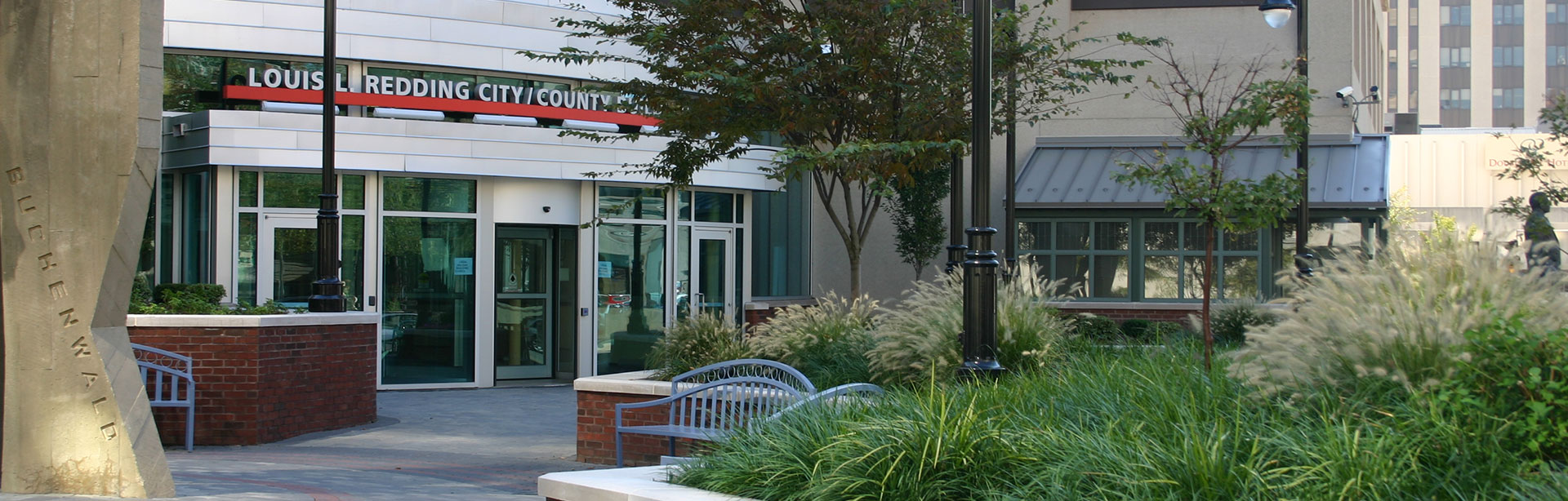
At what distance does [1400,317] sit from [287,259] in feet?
48.6

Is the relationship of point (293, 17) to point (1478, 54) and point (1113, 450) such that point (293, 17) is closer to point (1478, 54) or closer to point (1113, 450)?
point (1113, 450)

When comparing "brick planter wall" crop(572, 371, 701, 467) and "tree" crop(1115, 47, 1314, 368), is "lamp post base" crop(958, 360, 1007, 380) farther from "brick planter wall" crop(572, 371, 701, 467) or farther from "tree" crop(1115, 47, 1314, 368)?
Answer: "brick planter wall" crop(572, 371, 701, 467)

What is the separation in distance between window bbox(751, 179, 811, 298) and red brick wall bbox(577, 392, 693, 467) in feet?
36.4

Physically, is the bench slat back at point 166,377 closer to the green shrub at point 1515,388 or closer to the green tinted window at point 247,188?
the green tinted window at point 247,188

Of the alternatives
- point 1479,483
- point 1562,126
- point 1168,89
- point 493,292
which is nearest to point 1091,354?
point 1479,483

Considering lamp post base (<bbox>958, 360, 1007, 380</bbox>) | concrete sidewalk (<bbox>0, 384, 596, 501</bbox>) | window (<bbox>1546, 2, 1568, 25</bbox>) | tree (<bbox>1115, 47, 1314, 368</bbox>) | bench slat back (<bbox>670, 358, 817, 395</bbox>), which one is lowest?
concrete sidewalk (<bbox>0, 384, 596, 501</bbox>)

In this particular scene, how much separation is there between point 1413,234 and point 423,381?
1429cm

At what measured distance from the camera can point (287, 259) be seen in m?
17.4

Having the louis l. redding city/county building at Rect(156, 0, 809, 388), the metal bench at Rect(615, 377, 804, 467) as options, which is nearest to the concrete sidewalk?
the metal bench at Rect(615, 377, 804, 467)

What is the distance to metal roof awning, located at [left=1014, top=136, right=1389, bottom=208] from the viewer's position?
2291cm

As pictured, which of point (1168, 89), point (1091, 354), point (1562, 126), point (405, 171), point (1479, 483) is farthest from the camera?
point (1168, 89)

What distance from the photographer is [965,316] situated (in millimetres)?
8688

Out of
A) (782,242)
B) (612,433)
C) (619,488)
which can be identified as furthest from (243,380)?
(782,242)

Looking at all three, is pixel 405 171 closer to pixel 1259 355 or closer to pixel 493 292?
pixel 493 292
